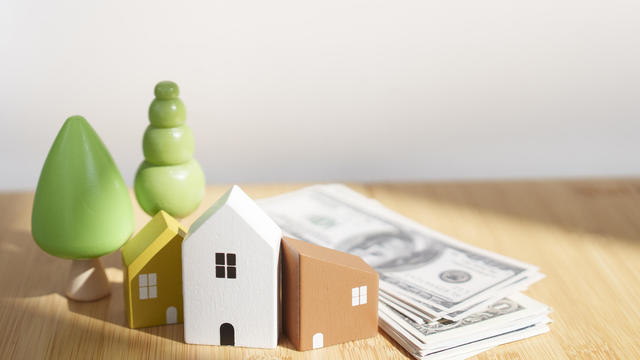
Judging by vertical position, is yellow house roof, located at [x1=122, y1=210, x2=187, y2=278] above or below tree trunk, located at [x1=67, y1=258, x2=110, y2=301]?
above

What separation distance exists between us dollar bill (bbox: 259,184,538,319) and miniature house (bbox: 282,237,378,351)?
9 cm

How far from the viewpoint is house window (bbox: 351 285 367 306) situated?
0.76m

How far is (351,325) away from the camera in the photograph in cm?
78

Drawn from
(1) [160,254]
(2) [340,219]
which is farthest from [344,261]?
(2) [340,219]

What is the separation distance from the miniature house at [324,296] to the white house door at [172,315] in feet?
0.42

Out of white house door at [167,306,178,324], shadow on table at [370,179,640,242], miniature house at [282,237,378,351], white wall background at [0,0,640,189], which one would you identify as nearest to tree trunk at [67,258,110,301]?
white house door at [167,306,178,324]

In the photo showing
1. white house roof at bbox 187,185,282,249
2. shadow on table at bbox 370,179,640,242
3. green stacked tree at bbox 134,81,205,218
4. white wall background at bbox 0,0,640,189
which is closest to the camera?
white house roof at bbox 187,185,282,249

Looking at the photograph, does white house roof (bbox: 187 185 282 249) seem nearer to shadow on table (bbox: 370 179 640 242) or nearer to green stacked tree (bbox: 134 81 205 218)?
green stacked tree (bbox: 134 81 205 218)

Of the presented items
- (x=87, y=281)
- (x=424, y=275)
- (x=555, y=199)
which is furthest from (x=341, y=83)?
(x=87, y=281)

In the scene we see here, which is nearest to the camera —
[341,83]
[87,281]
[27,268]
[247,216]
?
[247,216]

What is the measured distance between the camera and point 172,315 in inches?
32.1

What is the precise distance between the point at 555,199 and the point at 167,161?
0.75 m

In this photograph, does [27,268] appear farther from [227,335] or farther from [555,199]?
[555,199]

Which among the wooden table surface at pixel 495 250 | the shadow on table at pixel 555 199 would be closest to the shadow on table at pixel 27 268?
the wooden table surface at pixel 495 250
